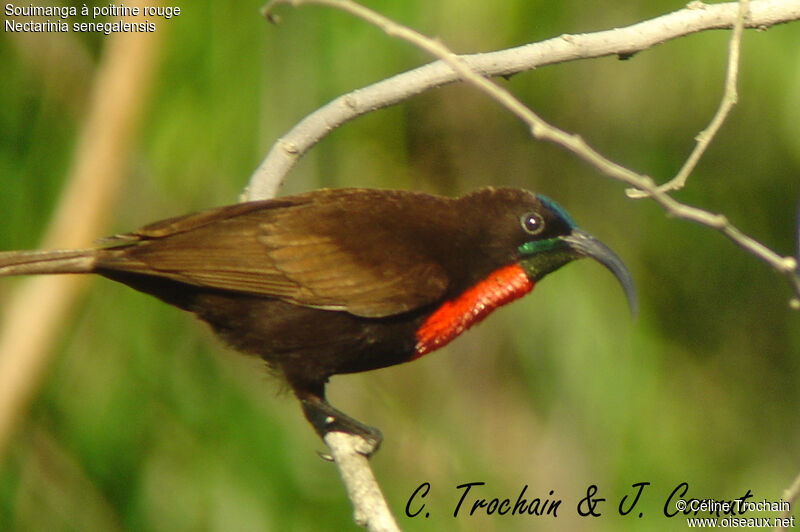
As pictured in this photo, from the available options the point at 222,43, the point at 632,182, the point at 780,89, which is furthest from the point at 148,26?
the point at 780,89

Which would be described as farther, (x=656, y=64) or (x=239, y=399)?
(x=656, y=64)

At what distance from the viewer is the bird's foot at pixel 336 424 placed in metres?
3.39

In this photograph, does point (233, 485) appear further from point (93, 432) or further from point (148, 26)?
point (148, 26)

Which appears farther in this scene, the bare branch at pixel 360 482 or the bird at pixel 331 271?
the bird at pixel 331 271

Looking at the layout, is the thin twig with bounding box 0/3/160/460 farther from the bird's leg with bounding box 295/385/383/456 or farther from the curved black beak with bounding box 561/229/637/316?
the curved black beak with bounding box 561/229/637/316

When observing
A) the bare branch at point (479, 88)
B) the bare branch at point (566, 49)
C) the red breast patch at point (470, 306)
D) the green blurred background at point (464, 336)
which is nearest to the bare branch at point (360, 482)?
the bare branch at point (479, 88)

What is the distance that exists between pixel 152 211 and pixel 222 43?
2.64 feet

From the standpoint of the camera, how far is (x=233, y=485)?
4.72 meters

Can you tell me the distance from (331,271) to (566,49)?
39.5 inches

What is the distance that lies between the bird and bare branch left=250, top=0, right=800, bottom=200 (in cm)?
31

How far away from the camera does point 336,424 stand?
3482mm

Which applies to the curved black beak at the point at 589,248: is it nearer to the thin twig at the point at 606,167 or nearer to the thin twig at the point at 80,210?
the thin twig at the point at 606,167

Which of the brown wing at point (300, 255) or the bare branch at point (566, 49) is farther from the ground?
the bare branch at point (566, 49)

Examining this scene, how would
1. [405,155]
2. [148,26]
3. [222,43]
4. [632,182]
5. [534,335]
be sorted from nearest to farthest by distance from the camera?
[632,182], [148,26], [222,43], [405,155], [534,335]
